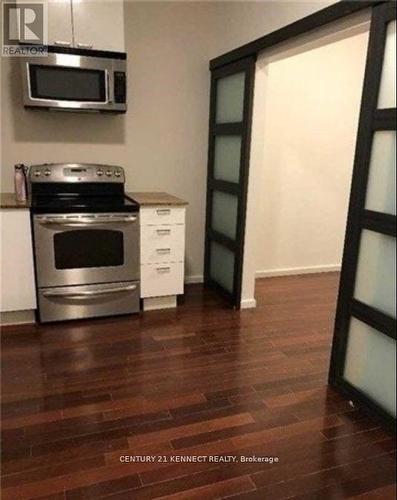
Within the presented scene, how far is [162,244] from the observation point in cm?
307

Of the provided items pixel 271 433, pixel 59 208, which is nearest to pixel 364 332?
pixel 271 433

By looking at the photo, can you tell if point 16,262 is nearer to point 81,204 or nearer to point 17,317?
point 17,317

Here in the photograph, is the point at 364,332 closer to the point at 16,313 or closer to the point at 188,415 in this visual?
the point at 188,415

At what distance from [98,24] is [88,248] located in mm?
1562

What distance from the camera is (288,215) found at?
13.2ft

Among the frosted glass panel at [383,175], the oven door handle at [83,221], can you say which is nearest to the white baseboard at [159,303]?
the oven door handle at [83,221]

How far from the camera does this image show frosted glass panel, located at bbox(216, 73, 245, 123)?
299 cm

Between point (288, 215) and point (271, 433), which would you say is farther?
point (288, 215)

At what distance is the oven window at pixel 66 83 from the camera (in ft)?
8.98

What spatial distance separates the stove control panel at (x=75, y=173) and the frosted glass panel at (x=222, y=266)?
1.04 metres

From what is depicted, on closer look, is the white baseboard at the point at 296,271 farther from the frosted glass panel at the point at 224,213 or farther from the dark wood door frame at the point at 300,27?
the dark wood door frame at the point at 300,27

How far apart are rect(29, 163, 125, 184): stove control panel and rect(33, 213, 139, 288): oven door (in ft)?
1.26

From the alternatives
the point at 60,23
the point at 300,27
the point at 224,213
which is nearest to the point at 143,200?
the point at 224,213

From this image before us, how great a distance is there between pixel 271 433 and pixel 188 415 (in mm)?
400
